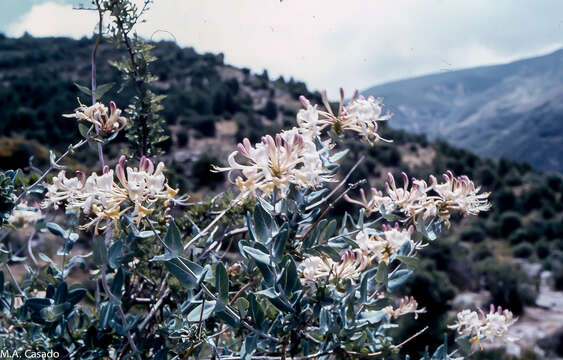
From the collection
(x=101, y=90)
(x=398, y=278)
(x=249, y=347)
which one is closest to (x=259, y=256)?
(x=249, y=347)

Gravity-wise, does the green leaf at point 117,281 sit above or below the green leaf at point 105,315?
above

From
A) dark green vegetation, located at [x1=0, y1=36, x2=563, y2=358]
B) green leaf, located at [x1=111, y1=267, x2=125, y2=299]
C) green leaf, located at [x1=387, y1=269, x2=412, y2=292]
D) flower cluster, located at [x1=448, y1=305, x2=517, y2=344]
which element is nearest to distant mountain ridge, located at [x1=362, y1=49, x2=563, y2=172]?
dark green vegetation, located at [x1=0, y1=36, x2=563, y2=358]

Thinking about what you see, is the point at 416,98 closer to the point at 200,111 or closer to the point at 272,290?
the point at 200,111

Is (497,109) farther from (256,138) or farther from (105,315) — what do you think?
(105,315)

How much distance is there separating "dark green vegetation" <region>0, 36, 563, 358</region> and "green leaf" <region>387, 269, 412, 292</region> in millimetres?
7312

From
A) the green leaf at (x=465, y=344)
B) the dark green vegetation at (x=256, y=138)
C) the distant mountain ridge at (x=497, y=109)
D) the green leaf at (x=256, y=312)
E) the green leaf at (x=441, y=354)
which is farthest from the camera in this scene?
the distant mountain ridge at (x=497, y=109)

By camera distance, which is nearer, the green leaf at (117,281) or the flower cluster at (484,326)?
the green leaf at (117,281)

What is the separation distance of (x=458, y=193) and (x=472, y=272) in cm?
1322

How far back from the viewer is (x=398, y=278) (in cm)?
117

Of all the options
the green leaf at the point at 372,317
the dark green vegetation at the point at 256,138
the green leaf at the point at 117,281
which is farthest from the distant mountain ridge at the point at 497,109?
the green leaf at the point at 117,281

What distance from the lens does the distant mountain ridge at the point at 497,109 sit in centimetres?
5384

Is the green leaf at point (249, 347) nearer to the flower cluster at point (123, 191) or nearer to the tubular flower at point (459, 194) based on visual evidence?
the flower cluster at point (123, 191)

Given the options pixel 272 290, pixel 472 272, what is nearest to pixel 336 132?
pixel 272 290

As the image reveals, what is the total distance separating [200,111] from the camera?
22.6 m
